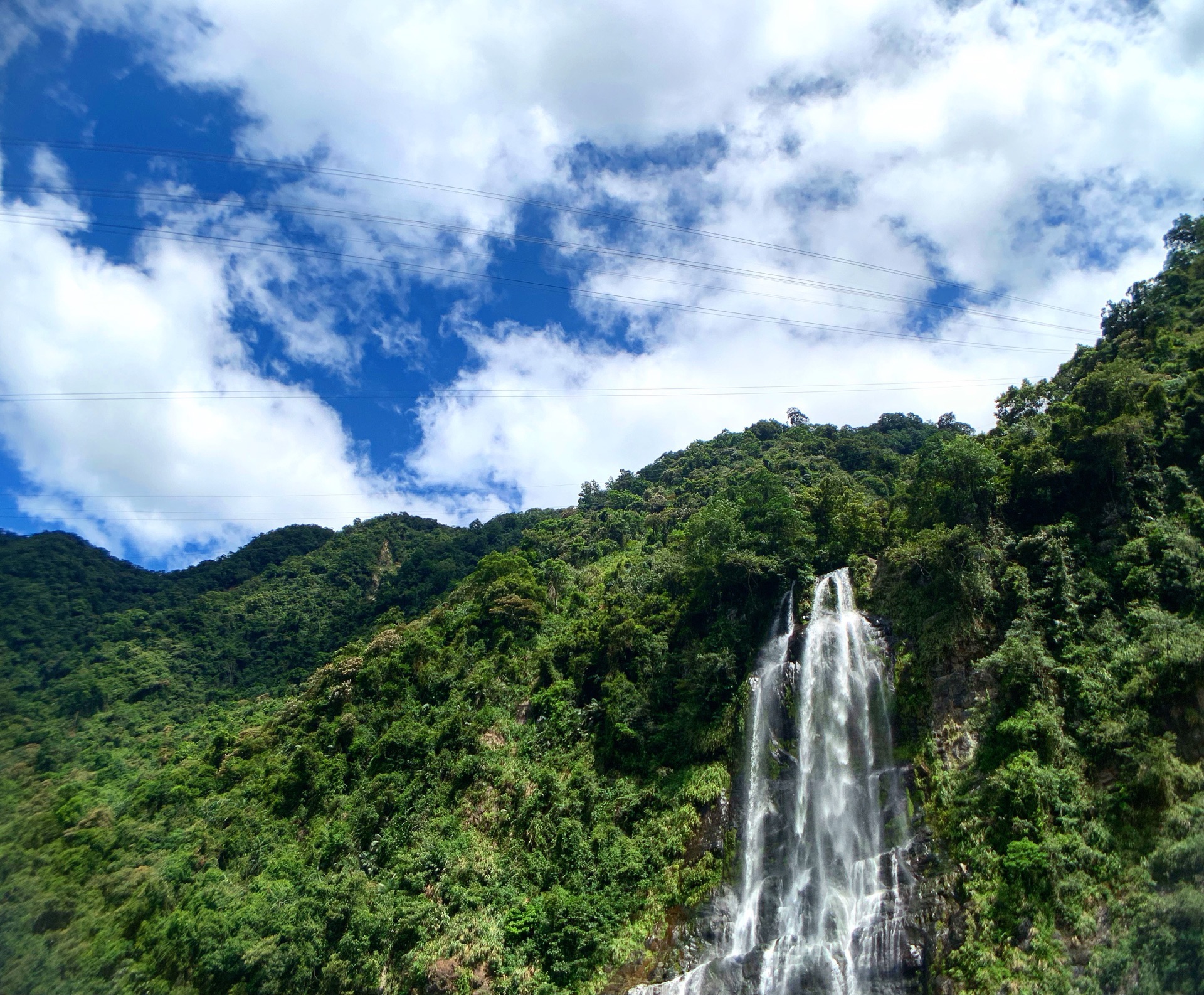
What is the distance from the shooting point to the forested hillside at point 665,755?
18.1 metres

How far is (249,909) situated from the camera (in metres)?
26.1

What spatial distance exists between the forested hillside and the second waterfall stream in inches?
40.9

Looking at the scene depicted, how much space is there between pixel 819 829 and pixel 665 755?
22.9 feet

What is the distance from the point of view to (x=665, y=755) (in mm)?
28906

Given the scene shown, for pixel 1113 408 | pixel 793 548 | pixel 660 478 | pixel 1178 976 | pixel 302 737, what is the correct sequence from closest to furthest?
1. pixel 1178 976
2. pixel 1113 408
3. pixel 793 548
4. pixel 302 737
5. pixel 660 478

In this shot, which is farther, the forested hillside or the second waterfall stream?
the second waterfall stream

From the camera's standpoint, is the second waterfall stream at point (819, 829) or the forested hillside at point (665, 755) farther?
the second waterfall stream at point (819, 829)

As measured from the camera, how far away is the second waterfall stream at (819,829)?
20.4 meters

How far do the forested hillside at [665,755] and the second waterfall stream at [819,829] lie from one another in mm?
1040

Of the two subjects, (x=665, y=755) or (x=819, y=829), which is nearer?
(x=819, y=829)

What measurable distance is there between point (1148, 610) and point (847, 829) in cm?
1111

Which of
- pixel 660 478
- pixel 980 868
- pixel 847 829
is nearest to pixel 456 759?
pixel 847 829

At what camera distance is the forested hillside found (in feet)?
59.3

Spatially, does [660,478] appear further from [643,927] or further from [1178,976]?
[1178,976]
